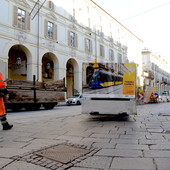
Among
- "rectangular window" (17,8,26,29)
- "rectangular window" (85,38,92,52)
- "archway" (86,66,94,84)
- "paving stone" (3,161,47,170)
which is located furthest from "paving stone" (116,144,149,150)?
"rectangular window" (85,38,92,52)

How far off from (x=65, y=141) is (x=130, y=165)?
1.82 m

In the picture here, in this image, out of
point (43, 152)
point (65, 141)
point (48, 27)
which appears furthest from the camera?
point (48, 27)

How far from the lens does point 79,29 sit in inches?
1153

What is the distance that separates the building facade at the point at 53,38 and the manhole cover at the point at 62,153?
16.1 m

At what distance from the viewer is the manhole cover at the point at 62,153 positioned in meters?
3.35

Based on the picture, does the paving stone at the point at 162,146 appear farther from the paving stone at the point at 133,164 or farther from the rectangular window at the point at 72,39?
the rectangular window at the point at 72,39

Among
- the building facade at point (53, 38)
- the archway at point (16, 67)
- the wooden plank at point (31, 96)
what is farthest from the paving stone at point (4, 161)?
the archway at point (16, 67)

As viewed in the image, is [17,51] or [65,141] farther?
[17,51]

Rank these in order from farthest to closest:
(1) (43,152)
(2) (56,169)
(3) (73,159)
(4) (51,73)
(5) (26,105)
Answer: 1. (4) (51,73)
2. (5) (26,105)
3. (1) (43,152)
4. (3) (73,159)
5. (2) (56,169)

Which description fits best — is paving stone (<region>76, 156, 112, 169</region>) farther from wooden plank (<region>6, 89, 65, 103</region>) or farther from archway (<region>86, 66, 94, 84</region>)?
wooden plank (<region>6, 89, 65, 103</region>)

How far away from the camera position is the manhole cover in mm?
3350

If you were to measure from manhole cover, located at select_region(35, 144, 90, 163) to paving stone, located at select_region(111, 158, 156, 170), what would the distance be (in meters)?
0.66

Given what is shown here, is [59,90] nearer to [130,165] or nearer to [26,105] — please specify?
[26,105]

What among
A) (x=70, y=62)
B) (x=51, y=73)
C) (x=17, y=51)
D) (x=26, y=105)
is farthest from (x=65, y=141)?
(x=70, y=62)
